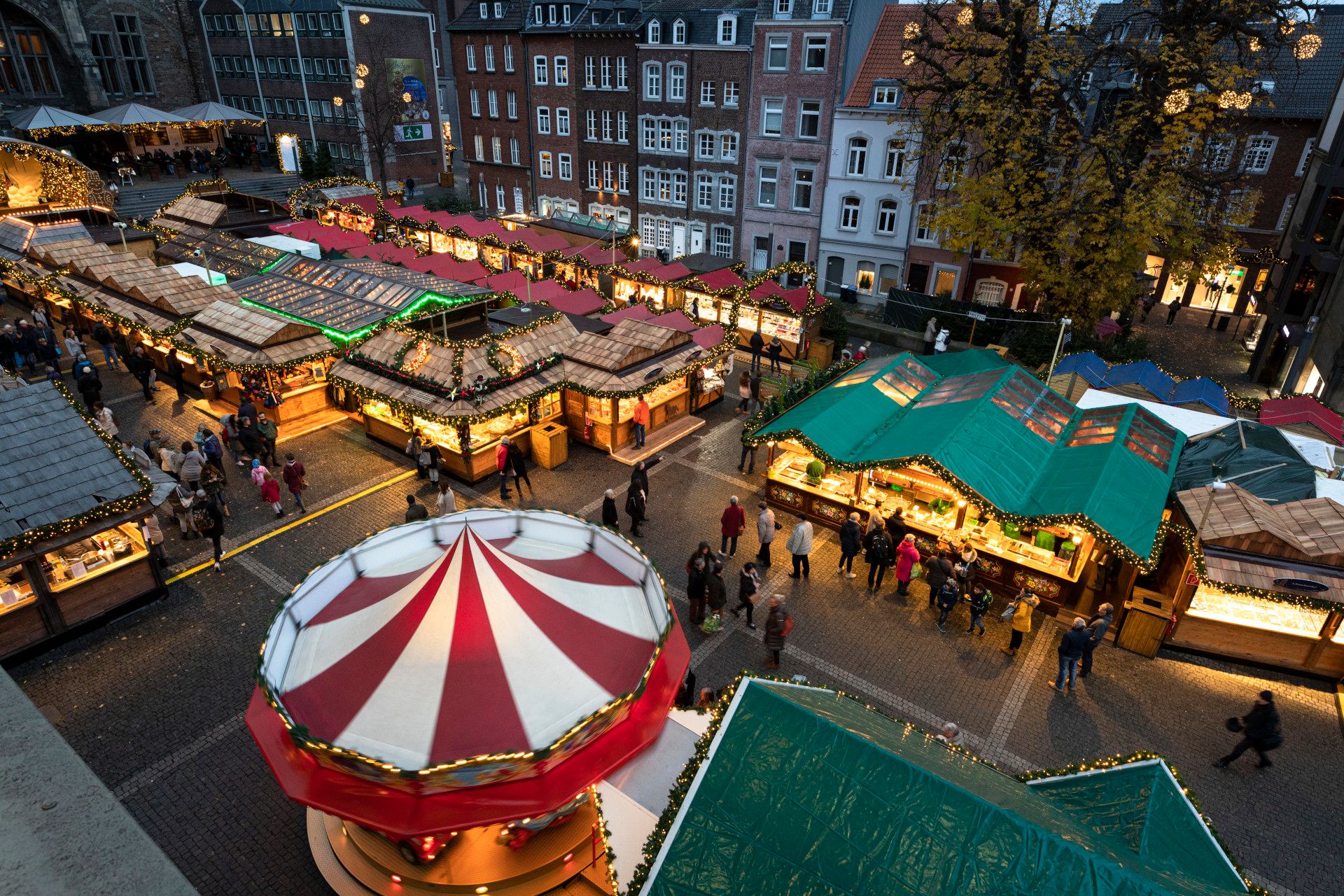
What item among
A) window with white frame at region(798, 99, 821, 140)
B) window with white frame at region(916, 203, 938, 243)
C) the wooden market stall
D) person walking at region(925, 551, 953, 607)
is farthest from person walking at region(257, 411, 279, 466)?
window with white frame at region(798, 99, 821, 140)

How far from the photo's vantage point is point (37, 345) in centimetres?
2080

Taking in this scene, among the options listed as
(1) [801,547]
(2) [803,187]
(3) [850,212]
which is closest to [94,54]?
(2) [803,187]

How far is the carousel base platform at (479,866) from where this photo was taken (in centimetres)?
809

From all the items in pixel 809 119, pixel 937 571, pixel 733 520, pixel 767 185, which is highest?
pixel 809 119

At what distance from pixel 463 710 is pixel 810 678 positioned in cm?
640

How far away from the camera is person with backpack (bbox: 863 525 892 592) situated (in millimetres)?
13695

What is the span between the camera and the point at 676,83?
1405 inches

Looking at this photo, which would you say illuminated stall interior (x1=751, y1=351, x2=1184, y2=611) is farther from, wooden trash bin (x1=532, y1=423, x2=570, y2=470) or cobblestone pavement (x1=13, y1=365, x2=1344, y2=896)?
wooden trash bin (x1=532, y1=423, x2=570, y2=470)

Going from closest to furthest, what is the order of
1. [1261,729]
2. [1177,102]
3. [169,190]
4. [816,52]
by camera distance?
[1261,729]
[1177,102]
[816,52]
[169,190]

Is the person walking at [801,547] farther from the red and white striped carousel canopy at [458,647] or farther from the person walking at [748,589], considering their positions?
the red and white striped carousel canopy at [458,647]

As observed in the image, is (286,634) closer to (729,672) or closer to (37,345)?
Answer: (729,672)

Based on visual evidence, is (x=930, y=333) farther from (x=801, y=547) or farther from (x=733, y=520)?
(x=733, y=520)

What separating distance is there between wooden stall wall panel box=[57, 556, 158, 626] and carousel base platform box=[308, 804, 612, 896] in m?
7.21

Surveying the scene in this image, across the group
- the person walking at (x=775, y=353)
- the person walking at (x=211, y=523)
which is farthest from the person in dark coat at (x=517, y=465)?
the person walking at (x=775, y=353)
